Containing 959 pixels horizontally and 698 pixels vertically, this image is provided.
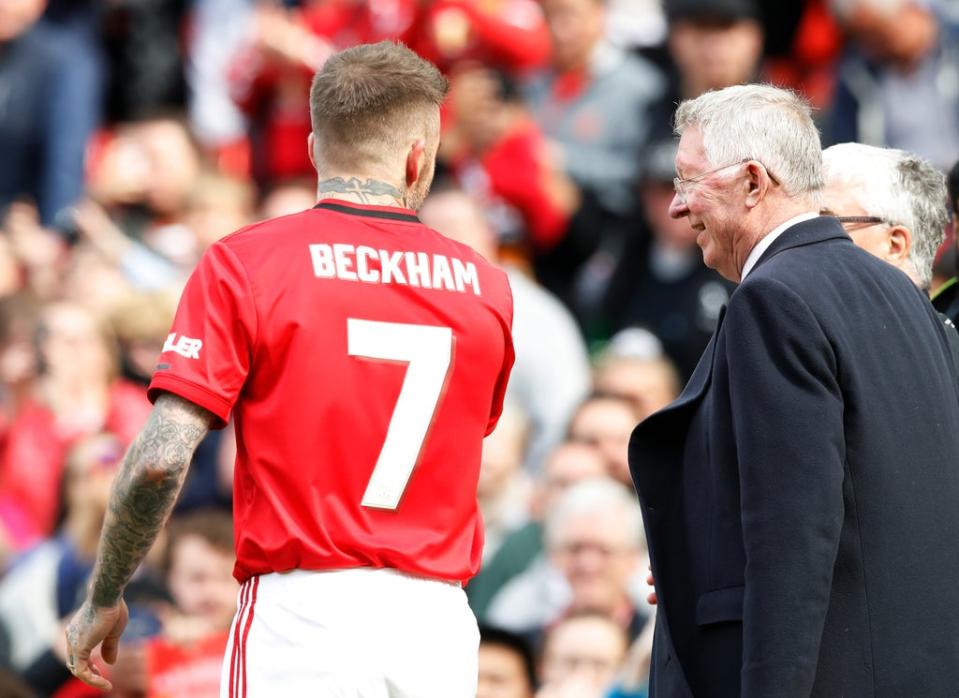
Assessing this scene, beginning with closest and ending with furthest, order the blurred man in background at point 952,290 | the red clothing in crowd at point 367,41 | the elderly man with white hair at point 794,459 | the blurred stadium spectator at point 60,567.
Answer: the elderly man with white hair at point 794,459
the blurred man in background at point 952,290
the blurred stadium spectator at point 60,567
the red clothing in crowd at point 367,41

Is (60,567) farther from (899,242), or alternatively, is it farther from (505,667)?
(899,242)

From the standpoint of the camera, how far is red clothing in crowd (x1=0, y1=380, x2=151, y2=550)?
25.9 ft

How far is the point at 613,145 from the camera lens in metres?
8.69

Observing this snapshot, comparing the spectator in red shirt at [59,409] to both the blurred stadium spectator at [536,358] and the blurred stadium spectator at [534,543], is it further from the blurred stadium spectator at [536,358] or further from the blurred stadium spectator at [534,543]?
the blurred stadium spectator at [534,543]

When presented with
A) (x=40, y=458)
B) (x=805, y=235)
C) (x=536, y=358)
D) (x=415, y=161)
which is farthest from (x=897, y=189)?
(x=40, y=458)

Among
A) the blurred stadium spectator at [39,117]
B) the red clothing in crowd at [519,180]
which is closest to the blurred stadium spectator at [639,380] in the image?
the red clothing in crowd at [519,180]

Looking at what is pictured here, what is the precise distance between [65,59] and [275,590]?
742cm

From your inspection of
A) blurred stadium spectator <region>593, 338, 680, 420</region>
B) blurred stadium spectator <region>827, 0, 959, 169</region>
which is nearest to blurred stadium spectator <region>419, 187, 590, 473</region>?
blurred stadium spectator <region>593, 338, 680, 420</region>

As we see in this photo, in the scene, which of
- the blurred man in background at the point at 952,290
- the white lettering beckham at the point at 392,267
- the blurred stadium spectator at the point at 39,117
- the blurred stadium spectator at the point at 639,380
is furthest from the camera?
the blurred stadium spectator at the point at 39,117

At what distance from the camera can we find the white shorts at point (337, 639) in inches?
135

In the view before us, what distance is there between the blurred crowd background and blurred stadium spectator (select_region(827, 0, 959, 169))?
0.04 ft

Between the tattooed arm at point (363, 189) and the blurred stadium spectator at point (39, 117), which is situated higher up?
the tattooed arm at point (363, 189)

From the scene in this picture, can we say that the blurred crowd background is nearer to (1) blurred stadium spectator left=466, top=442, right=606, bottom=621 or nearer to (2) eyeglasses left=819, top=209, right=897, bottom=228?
(1) blurred stadium spectator left=466, top=442, right=606, bottom=621

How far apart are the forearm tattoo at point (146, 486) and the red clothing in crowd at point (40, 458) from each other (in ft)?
14.4
